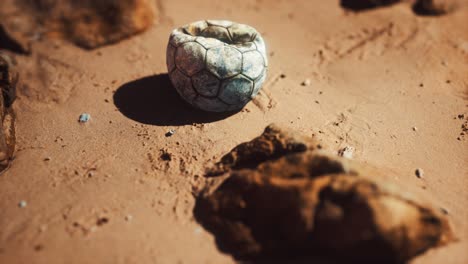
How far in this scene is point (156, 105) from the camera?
401cm

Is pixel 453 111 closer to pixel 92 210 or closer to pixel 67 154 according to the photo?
pixel 92 210

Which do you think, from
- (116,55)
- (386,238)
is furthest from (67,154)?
(386,238)

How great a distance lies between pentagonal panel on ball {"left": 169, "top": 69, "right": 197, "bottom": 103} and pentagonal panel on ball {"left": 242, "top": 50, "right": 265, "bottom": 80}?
1.89 ft

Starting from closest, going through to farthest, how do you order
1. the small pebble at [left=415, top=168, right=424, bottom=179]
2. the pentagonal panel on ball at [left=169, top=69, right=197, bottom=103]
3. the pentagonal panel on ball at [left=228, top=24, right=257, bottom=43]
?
the small pebble at [left=415, top=168, right=424, bottom=179], the pentagonal panel on ball at [left=169, top=69, right=197, bottom=103], the pentagonal panel on ball at [left=228, top=24, right=257, bottom=43]

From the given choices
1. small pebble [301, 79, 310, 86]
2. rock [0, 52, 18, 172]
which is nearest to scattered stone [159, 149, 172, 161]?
rock [0, 52, 18, 172]

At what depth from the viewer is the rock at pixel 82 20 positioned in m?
5.01

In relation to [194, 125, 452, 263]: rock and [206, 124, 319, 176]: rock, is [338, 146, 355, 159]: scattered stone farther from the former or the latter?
[194, 125, 452, 263]: rock

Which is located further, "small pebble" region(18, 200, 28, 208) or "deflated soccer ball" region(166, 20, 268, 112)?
"deflated soccer ball" region(166, 20, 268, 112)

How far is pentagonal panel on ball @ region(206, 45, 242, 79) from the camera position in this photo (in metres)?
3.36

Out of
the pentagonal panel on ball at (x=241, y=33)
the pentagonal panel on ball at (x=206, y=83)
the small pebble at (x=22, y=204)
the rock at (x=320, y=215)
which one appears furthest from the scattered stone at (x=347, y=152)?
the small pebble at (x=22, y=204)

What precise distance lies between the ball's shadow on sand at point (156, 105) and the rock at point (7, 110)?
3.67 feet

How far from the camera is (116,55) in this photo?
4785 millimetres

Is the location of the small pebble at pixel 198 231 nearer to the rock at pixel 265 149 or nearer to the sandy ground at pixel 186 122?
the sandy ground at pixel 186 122

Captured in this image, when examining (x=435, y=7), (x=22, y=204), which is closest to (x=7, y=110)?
(x=22, y=204)
